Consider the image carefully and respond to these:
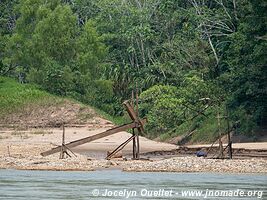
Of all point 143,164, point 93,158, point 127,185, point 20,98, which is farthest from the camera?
point 20,98

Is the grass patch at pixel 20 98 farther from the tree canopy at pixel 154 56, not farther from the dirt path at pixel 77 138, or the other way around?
the dirt path at pixel 77 138

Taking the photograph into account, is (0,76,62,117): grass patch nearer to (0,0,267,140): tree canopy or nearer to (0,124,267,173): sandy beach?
(0,0,267,140): tree canopy

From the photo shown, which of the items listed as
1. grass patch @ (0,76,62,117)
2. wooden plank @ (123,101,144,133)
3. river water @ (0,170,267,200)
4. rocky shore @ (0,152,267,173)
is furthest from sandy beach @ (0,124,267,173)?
grass patch @ (0,76,62,117)

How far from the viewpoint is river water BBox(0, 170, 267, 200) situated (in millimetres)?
36312

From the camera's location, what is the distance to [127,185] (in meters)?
39.6

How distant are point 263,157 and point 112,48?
3011 centimetres

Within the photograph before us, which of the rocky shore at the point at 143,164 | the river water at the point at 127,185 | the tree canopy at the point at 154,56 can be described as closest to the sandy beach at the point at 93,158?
the rocky shore at the point at 143,164

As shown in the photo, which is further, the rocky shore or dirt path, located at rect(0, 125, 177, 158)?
dirt path, located at rect(0, 125, 177, 158)

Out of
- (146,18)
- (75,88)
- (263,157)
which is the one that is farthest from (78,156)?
(146,18)

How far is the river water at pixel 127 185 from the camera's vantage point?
36.3 meters

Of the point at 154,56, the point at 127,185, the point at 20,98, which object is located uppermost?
the point at 154,56

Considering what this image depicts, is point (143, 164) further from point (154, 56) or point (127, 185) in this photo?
point (154, 56)

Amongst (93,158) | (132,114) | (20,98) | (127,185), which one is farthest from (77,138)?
(127,185)

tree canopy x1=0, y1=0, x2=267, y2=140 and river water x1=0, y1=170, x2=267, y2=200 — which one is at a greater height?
tree canopy x1=0, y1=0, x2=267, y2=140
